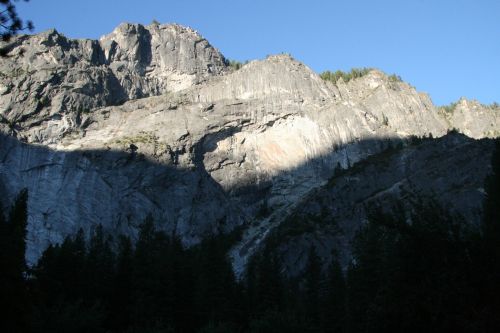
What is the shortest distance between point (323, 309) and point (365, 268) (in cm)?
593

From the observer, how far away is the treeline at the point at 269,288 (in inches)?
747

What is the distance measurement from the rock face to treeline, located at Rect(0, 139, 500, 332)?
4062 cm

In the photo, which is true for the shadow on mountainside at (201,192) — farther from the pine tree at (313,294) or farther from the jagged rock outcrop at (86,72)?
the pine tree at (313,294)

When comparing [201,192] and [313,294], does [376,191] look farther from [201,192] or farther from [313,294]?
[313,294]

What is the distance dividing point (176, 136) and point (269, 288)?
73.1m

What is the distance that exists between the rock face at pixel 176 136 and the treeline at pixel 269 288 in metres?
40.6

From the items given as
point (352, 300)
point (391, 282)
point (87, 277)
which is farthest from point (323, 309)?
point (391, 282)

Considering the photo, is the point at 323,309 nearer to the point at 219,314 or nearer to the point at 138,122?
the point at 219,314

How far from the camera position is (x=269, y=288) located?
6066 cm

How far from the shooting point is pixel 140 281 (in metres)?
53.1

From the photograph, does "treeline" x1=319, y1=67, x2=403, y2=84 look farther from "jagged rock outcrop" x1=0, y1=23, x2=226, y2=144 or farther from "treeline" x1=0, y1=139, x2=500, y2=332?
"treeline" x1=0, y1=139, x2=500, y2=332

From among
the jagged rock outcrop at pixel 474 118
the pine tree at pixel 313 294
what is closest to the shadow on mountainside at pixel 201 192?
the pine tree at pixel 313 294

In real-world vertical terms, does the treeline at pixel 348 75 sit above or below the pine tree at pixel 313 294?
above

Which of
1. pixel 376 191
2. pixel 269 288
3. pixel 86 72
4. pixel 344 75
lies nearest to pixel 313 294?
pixel 269 288
